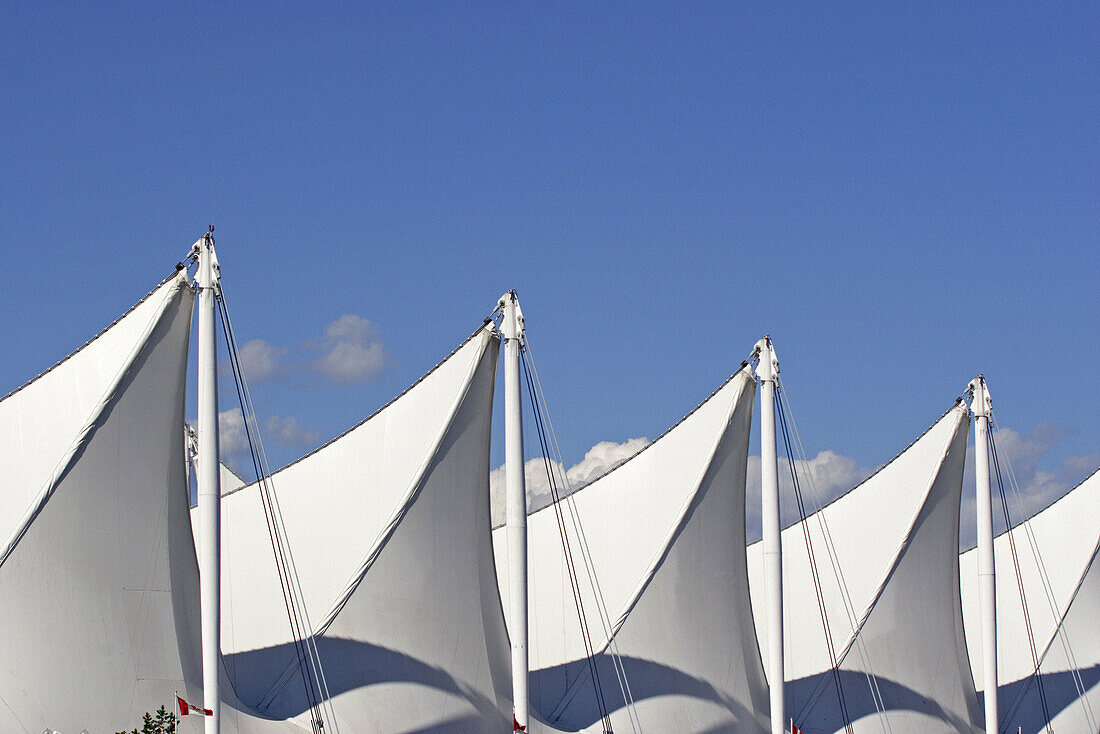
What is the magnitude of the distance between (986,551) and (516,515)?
13.4 meters

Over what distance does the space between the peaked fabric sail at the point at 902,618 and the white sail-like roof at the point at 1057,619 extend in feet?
11.3

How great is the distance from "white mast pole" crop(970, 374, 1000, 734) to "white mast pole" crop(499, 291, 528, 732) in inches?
504

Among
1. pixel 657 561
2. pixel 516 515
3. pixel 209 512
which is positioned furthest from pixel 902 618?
pixel 209 512

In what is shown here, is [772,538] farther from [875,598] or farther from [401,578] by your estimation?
[401,578]

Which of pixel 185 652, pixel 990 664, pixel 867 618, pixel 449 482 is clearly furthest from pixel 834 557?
pixel 185 652

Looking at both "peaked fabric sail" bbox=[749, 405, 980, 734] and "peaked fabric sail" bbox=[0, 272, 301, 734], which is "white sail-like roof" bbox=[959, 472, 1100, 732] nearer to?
"peaked fabric sail" bbox=[749, 405, 980, 734]

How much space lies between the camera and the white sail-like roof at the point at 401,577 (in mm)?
31969

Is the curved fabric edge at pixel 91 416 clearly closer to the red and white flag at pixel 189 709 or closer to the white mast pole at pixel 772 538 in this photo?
the red and white flag at pixel 189 709

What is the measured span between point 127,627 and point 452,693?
24.0 feet

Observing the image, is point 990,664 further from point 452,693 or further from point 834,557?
point 452,693

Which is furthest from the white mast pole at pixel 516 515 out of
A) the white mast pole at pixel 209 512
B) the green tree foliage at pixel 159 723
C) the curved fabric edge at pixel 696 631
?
the green tree foliage at pixel 159 723

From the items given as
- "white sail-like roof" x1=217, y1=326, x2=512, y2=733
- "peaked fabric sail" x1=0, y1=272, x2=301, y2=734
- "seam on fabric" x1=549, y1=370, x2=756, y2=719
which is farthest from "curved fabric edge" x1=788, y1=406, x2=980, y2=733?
"peaked fabric sail" x1=0, y1=272, x2=301, y2=734

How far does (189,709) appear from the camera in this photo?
28.2 meters

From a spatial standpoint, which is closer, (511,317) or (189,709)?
(189,709)
